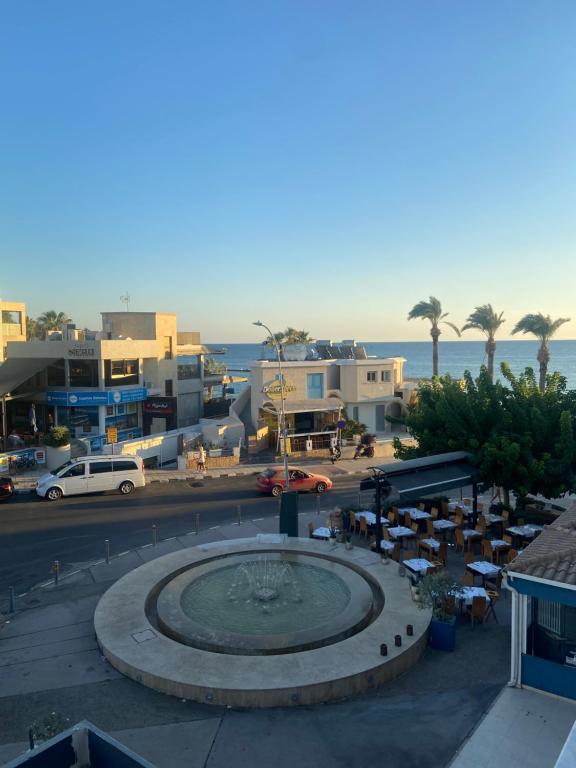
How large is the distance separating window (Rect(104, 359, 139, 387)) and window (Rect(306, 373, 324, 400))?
1313cm

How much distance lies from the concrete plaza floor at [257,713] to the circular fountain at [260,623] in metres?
0.37

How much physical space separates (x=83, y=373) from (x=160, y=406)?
6008mm

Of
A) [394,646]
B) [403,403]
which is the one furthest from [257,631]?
[403,403]

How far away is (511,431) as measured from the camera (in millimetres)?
21000

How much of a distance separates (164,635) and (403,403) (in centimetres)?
3481

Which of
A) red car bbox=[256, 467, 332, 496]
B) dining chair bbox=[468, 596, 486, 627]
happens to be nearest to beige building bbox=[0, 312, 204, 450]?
red car bbox=[256, 467, 332, 496]

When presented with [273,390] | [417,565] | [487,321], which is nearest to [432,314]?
[487,321]

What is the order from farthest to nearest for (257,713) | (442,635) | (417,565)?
(417,565), (442,635), (257,713)

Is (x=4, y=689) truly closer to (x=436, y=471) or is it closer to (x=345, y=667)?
(x=345, y=667)

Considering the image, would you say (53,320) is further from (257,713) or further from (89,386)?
(257,713)

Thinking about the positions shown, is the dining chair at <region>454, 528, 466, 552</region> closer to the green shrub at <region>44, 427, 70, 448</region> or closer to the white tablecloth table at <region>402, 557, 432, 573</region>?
the white tablecloth table at <region>402, 557, 432, 573</region>

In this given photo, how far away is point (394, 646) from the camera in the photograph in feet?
40.2

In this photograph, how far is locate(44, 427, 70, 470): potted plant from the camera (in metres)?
34.2

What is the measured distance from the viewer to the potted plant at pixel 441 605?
42.5 feet
